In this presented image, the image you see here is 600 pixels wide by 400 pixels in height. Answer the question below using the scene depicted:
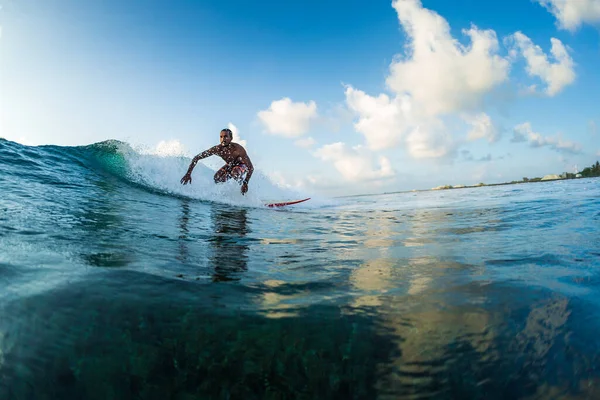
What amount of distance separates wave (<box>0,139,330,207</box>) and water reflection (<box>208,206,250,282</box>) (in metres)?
4.67

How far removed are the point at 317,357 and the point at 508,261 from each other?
2.37 meters

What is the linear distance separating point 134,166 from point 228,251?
356 inches

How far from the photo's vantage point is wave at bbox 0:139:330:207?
29.0ft

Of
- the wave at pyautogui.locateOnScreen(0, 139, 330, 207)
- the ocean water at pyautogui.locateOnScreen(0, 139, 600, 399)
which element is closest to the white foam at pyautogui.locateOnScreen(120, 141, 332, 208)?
the wave at pyautogui.locateOnScreen(0, 139, 330, 207)

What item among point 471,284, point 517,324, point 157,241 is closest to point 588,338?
point 517,324

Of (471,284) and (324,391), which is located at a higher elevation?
(471,284)

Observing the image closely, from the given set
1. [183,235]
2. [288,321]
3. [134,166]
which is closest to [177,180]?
[134,166]

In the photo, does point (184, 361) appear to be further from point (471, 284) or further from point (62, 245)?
point (62, 245)

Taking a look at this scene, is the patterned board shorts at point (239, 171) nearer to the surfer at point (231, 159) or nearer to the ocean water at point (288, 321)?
the surfer at point (231, 159)

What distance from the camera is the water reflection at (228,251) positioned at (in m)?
2.67

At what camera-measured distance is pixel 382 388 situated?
4.84 ft

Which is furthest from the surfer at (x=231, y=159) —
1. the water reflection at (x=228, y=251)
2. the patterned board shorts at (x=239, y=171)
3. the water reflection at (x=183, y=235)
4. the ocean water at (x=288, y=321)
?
the ocean water at (x=288, y=321)

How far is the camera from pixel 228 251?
357cm

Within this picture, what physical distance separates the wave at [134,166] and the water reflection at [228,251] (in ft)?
15.3
